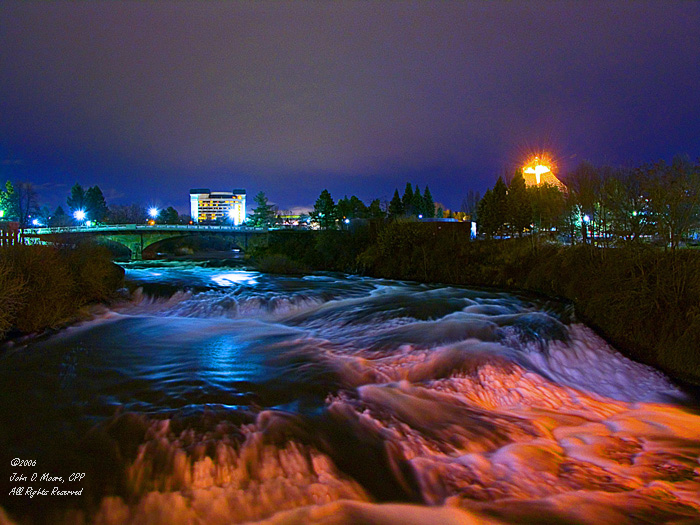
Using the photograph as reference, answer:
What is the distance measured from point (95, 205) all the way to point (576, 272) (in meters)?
128

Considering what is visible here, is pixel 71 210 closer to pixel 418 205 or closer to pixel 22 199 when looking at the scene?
pixel 22 199

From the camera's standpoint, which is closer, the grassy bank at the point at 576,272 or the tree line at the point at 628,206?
the grassy bank at the point at 576,272

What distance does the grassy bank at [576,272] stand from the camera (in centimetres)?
1570

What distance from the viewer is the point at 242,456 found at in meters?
8.12

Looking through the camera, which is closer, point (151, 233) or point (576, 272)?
point (576, 272)

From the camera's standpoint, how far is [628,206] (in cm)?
2269

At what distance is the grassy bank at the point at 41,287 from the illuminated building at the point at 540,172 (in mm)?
44156

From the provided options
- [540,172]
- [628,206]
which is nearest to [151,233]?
[540,172]

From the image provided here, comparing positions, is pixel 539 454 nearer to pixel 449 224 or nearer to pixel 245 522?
pixel 245 522

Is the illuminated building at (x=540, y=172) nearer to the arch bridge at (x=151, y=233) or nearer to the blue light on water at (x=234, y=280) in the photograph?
the blue light on water at (x=234, y=280)

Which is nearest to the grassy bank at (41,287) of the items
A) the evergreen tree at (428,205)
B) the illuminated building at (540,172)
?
the illuminated building at (540,172)

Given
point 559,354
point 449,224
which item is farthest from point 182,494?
point 449,224

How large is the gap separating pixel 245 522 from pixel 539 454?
5876 millimetres

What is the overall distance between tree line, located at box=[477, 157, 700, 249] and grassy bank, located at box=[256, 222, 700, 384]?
1.21 meters
